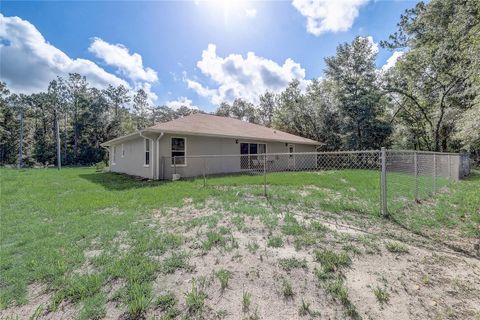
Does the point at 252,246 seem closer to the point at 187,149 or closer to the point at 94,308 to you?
the point at 94,308

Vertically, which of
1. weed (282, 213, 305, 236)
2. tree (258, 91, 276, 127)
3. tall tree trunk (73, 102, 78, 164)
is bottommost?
weed (282, 213, 305, 236)

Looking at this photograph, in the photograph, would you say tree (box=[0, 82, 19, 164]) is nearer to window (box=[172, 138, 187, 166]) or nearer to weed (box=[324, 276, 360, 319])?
window (box=[172, 138, 187, 166])

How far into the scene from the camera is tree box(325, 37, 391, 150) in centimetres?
1923

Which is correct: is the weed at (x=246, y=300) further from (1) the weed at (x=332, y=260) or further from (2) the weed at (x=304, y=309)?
(1) the weed at (x=332, y=260)

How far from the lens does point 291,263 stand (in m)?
2.86

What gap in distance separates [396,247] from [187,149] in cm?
982

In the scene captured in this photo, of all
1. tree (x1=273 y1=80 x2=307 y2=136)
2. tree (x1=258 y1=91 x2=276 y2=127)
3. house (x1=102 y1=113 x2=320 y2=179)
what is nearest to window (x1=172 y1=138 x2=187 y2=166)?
house (x1=102 y1=113 x2=320 y2=179)

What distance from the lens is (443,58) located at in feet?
43.5

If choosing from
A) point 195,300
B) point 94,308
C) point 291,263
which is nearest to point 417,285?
point 291,263

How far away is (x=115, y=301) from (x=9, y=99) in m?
51.1

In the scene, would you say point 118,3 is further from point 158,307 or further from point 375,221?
point 375,221

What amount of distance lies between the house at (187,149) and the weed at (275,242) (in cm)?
550

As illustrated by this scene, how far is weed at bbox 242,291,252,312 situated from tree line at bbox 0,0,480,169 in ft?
24.1

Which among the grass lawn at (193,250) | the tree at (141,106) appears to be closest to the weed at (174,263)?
the grass lawn at (193,250)
